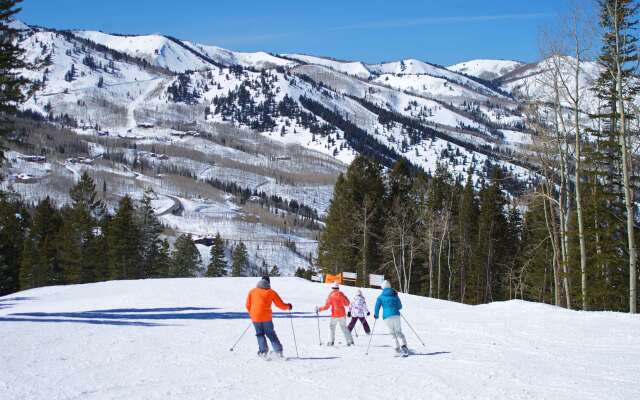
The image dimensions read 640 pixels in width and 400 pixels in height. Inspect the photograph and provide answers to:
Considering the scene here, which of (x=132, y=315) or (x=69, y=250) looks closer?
(x=132, y=315)

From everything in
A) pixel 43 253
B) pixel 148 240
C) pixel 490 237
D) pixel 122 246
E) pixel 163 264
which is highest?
pixel 490 237

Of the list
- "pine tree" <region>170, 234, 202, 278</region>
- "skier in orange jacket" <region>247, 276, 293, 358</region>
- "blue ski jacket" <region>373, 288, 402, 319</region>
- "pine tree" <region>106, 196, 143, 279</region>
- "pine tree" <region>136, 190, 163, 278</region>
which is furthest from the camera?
"pine tree" <region>170, 234, 202, 278</region>

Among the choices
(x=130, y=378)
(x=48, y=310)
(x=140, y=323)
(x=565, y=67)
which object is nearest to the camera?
(x=130, y=378)

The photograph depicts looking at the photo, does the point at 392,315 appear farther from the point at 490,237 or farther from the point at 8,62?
the point at 490,237

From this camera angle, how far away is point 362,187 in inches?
1988

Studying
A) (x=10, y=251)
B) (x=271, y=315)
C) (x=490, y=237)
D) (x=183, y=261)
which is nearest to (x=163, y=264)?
(x=183, y=261)

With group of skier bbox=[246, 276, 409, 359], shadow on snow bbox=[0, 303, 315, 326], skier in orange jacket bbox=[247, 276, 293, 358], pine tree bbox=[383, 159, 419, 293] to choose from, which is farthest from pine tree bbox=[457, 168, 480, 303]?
skier in orange jacket bbox=[247, 276, 293, 358]

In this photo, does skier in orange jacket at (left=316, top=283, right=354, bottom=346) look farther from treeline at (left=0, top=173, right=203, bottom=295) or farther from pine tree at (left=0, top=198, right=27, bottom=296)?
treeline at (left=0, top=173, right=203, bottom=295)

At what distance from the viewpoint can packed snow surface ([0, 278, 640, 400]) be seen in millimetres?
9688

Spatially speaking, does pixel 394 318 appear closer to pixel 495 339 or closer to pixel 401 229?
pixel 495 339

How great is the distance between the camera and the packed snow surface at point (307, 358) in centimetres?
969

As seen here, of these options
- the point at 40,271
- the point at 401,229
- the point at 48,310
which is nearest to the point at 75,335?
the point at 48,310

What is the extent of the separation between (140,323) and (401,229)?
29.0 m

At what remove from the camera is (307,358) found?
12945 millimetres
